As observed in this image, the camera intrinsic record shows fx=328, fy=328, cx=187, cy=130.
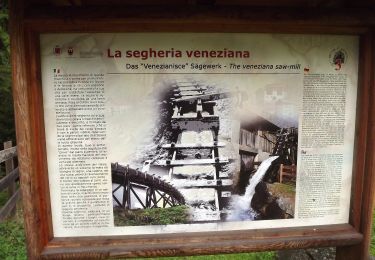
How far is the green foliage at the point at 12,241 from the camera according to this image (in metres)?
3.90

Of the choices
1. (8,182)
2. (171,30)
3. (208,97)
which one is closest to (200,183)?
(208,97)

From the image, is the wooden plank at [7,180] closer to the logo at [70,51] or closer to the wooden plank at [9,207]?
the wooden plank at [9,207]

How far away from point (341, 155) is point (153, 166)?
3.91 ft

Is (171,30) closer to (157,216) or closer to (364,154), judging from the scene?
(157,216)

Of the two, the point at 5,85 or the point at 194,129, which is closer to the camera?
the point at 194,129

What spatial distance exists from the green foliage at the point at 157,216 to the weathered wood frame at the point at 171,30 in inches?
3.5

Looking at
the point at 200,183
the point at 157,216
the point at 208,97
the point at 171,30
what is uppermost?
the point at 171,30

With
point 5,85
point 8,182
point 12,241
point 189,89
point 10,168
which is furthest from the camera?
point 10,168

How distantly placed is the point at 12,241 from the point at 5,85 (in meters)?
2.71

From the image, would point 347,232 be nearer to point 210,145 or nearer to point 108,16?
point 210,145

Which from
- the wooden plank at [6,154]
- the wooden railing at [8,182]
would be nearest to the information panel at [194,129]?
the wooden railing at [8,182]

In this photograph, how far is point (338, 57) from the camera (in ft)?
6.59

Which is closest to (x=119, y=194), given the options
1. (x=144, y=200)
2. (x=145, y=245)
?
(x=144, y=200)

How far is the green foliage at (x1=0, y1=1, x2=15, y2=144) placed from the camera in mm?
5297
